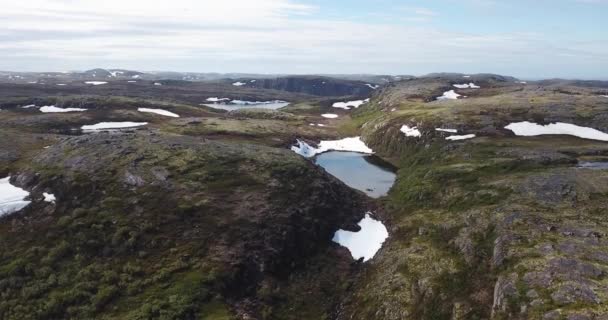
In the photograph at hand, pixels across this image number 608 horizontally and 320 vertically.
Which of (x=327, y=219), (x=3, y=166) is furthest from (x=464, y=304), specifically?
(x=3, y=166)

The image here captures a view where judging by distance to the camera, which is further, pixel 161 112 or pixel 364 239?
pixel 161 112

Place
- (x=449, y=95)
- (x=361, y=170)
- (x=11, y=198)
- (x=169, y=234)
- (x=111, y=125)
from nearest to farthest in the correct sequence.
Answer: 1. (x=169, y=234)
2. (x=11, y=198)
3. (x=361, y=170)
4. (x=111, y=125)
5. (x=449, y=95)

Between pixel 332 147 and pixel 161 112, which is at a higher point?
pixel 161 112

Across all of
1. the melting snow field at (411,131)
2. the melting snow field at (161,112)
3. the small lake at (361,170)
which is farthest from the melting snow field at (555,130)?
the melting snow field at (161,112)

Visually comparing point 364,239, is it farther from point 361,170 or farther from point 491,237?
point 361,170

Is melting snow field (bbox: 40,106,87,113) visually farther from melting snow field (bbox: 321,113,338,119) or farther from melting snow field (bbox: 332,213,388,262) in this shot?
melting snow field (bbox: 332,213,388,262)

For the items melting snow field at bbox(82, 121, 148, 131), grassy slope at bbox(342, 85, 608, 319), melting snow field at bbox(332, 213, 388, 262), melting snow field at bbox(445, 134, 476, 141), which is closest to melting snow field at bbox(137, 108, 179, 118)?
melting snow field at bbox(82, 121, 148, 131)

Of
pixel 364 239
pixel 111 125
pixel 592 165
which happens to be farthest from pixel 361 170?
pixel 111 125
